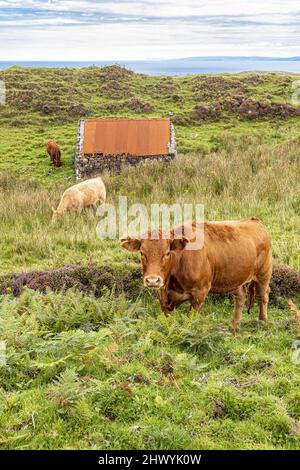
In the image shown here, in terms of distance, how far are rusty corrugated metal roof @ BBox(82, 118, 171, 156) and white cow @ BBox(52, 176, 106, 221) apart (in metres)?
6.93

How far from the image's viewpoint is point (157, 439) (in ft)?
14.5

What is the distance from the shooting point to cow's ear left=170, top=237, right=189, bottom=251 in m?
6.78

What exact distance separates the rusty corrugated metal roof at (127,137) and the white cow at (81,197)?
273 inches

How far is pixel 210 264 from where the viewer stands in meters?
7.25

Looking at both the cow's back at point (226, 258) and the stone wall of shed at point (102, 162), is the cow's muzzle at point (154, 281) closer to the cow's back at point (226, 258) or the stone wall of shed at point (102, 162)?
the cow's back at point (226, 258)

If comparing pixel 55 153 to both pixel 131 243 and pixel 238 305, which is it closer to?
pixel 238 305

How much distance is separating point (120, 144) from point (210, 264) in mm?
17334

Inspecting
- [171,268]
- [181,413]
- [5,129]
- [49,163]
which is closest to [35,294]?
[171,268]

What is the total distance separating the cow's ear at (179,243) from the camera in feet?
22.2

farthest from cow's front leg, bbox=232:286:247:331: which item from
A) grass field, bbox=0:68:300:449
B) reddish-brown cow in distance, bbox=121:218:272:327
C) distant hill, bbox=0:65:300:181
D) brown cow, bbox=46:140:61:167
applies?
brown cow, bbox=46:140:61:167

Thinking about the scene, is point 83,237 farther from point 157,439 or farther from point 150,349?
point 157,439

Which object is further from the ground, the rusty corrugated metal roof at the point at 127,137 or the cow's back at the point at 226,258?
the cow's back at the point at 226,258

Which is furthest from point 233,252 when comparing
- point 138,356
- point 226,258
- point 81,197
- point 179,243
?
point 81,197

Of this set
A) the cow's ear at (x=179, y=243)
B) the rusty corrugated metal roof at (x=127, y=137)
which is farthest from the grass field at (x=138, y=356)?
the rusty corrugated metal roof at (x=127, y=137)
